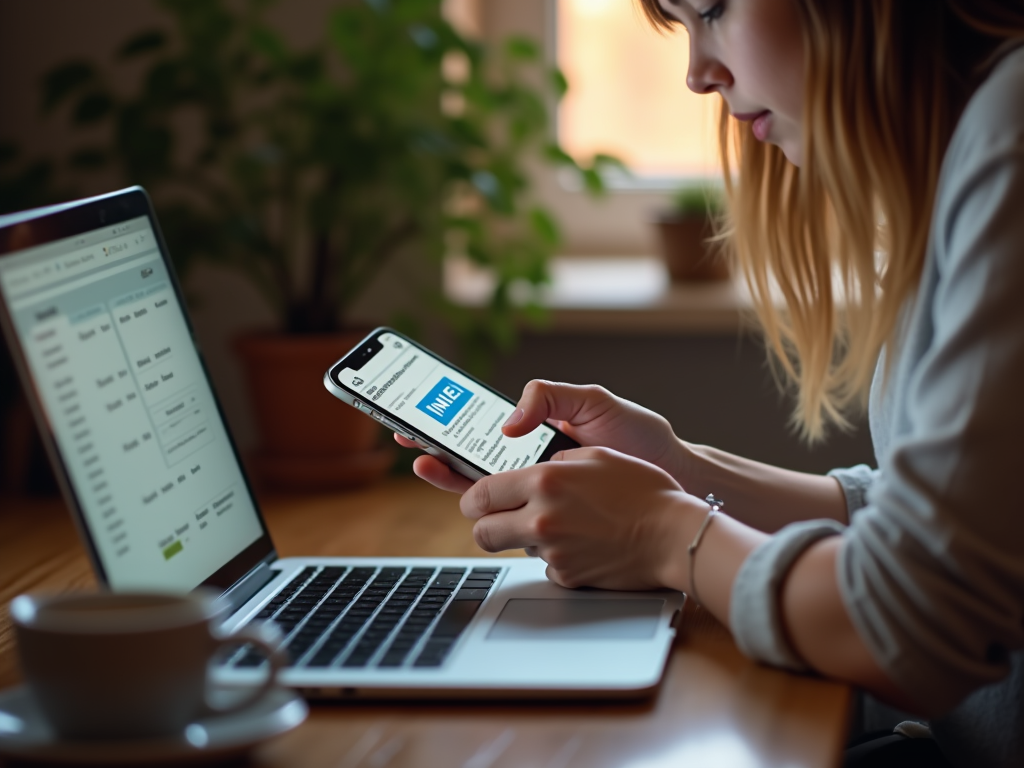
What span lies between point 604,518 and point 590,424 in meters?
0.16

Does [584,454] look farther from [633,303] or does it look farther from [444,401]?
[633,303]

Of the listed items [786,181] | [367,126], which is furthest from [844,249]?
[367,126]

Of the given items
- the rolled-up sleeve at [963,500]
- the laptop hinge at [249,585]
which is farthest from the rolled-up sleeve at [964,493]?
the laptop hinge at [249,585]

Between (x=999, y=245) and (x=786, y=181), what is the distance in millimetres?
350

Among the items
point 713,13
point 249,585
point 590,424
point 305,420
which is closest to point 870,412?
point 590,424

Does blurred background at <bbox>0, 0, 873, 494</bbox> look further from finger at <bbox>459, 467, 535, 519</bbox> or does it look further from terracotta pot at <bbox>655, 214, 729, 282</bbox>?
finger at <bbox>459, 467, 535, 519</bbox>

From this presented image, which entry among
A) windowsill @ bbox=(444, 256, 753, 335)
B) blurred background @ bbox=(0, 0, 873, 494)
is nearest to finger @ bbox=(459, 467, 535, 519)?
blurred background @ bbox=(0, 0, 873, 494)

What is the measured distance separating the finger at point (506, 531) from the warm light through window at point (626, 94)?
1.16 meters

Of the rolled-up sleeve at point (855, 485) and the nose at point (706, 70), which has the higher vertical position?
the nose at point (706, 70)

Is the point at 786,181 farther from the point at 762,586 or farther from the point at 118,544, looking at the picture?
the point at 118,544

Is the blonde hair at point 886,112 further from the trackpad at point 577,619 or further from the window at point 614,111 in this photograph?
the window at point 614,111

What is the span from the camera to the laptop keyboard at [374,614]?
2.29 ft

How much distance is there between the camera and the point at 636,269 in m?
1.88

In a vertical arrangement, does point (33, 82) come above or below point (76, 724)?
above
